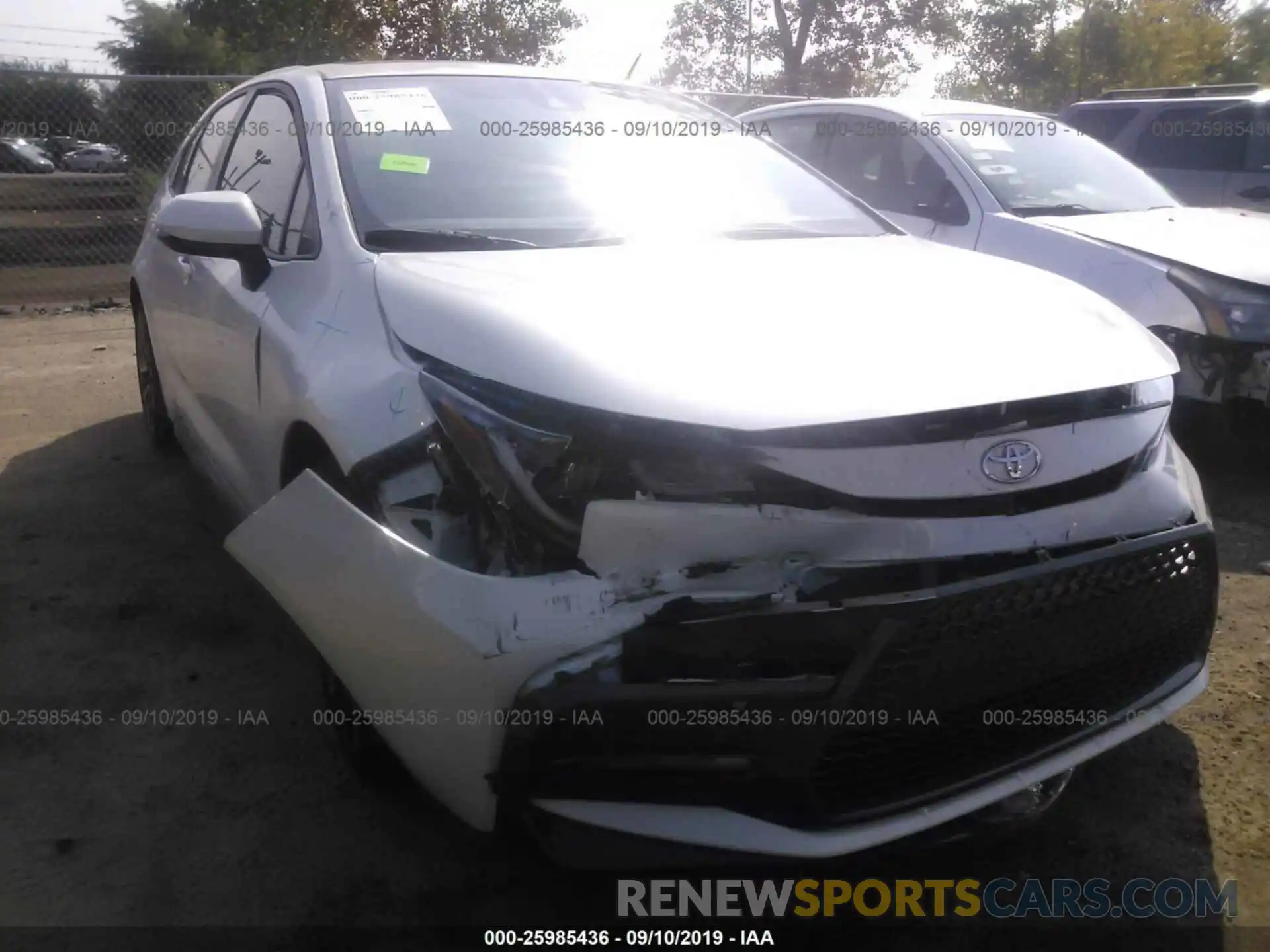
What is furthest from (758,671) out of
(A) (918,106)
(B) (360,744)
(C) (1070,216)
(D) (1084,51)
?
(D) (1084,51)

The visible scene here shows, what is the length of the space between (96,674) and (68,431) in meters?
2.85

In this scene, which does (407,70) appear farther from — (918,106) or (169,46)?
(169,46)

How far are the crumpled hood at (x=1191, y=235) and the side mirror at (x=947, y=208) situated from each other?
0.32m

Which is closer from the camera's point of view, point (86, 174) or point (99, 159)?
point (86, 174)

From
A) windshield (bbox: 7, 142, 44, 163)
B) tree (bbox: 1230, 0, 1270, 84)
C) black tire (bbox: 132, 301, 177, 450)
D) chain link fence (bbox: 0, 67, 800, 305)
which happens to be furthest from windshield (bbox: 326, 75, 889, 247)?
tree (bbox: 1230, 0, 1270, 84)

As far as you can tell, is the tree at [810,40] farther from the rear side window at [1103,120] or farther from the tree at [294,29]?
the rear side window at [1103,120]

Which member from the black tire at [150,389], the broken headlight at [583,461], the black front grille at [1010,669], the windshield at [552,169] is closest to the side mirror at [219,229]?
the windshield at [552,169]

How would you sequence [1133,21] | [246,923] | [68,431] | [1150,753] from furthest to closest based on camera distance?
1. [1133,21]
2. [68,431]
3. [1150,753]
4. [246,923]

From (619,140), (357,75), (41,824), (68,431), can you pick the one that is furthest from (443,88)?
(68,431)

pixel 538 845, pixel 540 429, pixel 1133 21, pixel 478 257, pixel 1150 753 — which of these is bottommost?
pixel 1150 753

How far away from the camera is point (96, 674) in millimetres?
3148

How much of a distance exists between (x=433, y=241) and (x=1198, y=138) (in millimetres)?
7431

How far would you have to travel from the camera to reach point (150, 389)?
5023 mm

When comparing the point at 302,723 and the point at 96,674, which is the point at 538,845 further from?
the point at 96,674
